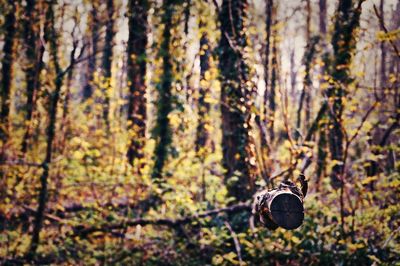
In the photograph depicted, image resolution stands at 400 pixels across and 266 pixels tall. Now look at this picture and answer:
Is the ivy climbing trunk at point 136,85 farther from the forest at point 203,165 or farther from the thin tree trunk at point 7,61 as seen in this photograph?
the thin tree trunk at point 7,61

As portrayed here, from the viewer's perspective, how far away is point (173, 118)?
29.2ft

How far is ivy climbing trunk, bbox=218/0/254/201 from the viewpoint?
24.8 feet

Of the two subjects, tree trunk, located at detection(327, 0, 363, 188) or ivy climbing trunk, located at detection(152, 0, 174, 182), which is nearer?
tree trunk, located at detection(327, 0, 363, 188)

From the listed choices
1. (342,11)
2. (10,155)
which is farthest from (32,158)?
(342,11)

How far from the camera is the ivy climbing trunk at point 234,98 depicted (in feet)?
24.8

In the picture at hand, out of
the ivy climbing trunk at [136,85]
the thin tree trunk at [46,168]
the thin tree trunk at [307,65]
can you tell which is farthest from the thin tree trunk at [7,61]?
the thin tree trunk at [307,65]

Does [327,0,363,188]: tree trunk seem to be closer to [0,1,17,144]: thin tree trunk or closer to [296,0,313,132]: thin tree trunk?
[296,0,313,132]: thin tree trunk

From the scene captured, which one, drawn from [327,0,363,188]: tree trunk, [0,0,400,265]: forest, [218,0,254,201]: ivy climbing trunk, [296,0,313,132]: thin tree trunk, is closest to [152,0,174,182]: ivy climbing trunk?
[0,0,400,265]: forest

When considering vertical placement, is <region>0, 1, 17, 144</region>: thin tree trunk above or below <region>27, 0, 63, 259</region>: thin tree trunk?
above

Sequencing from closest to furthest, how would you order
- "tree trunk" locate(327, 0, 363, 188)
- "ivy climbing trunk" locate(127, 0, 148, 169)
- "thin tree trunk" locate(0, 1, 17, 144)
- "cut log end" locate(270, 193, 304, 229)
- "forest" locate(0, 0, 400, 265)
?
1. "cut log end" locate(270, 193, 304, 229)
2. "forest" locate(0, 0, 400, 265)
3. "tree trunk" locate(327, 0, 363, 188)
4. "ivy climbing trunk" locate(127, 0, 148, 169)
5. "thin tree trunk" locate(0, 1, 17, 144)

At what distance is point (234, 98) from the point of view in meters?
7.57

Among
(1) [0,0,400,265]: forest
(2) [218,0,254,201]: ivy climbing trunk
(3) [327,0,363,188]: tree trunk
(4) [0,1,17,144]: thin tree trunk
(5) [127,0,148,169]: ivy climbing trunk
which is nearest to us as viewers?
(1) [0,0,400,265]: forest

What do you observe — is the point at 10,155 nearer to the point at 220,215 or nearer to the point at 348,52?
the point at 220,215

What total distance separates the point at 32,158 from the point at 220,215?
459 centimetres
